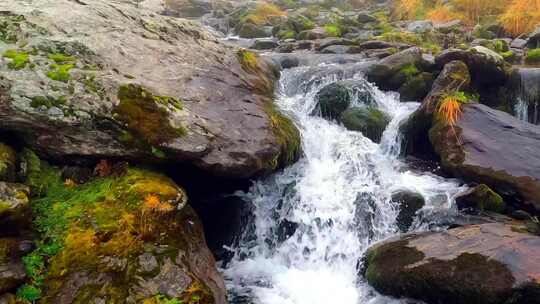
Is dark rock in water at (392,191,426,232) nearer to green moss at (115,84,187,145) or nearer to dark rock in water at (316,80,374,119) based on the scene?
dark rock in water at (316,80,374,119)

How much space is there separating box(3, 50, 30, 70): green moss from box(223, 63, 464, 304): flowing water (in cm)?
475

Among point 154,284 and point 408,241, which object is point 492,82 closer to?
point 408,241

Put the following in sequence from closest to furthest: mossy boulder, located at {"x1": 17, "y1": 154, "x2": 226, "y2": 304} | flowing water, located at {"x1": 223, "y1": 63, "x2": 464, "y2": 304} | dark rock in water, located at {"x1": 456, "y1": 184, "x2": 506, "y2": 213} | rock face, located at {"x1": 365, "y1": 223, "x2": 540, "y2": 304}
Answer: mossy boulder, located at {"x1": 17, "y1": 154, "x2": 226, "y2": 304}, rock face, located at {"x1": 365, "y1": 223, "x2": 540, "y2": 304}, flowing water, located at {"x1": 223, "y1": 63, "x2": 464, "y2": 304}, dark rock in water, located at {"x1": 456, "y1": 184, "x2": 506, "y2": 213}

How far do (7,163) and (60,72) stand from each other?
1.82 meters

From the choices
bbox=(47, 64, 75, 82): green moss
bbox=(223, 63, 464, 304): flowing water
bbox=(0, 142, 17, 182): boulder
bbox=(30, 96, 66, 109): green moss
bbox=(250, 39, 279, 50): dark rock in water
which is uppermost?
bbox=(250, 39, 279, 50): dark rock in water

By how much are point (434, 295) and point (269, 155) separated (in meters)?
3.67

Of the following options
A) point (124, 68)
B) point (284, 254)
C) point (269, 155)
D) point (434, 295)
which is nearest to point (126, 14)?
point (124, 68)

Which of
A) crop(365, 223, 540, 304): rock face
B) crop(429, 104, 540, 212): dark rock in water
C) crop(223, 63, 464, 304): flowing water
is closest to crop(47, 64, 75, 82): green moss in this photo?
crop(223, 63, 464, 304): flowing water

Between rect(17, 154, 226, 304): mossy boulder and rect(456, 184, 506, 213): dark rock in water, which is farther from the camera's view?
rect(456, 184, 506, 213): dark rock in water

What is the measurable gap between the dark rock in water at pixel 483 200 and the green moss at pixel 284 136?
3.55 m

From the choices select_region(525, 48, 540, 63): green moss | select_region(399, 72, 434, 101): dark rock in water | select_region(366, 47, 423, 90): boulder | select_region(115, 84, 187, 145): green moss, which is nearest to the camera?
select_region(115, 84, 187, 145): green moss

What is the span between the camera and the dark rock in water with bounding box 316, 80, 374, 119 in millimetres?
12469

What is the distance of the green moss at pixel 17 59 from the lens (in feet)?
23.5

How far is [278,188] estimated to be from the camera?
380 inches
